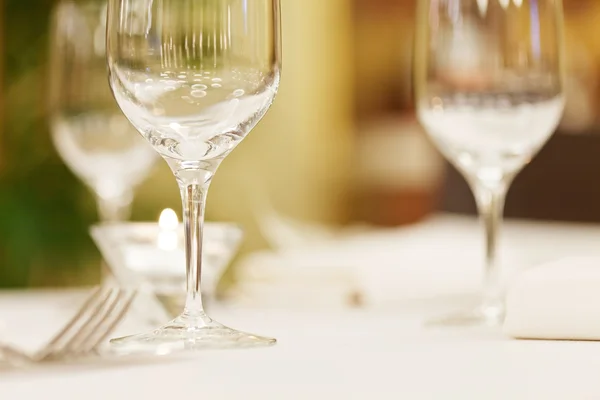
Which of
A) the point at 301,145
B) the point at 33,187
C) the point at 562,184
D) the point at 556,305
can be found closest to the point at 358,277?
the point at 556,305

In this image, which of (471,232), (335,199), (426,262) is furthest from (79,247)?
(426,262)

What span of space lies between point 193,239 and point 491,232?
0.84 ft

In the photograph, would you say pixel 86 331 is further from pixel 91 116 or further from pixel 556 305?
pixel 91 116

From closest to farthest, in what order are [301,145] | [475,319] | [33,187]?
[475,319] → [33,187] → [301,145]

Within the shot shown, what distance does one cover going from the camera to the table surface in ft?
1.32

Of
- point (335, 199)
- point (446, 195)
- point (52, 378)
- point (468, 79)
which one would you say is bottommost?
point (335, 199)

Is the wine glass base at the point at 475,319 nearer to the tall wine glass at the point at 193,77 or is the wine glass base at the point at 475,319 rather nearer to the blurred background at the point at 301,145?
the tall wine glass at the point at 193,77

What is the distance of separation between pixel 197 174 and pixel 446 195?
1.09 m

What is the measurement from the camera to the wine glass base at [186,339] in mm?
488

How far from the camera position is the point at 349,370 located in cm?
46

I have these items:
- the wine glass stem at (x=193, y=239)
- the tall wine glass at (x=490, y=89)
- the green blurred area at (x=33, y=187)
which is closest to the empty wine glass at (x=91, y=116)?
the tall wine glass at (x=490, y=89)

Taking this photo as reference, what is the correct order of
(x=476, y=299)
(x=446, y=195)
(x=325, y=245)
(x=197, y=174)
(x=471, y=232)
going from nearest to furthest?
(x=197, y=174), (x=476, y=299), (x=325, y=245), (x=471, y=232), (x=446, y=195)

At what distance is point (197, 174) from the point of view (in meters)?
0.54

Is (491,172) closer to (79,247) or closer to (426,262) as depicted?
(426,262)
